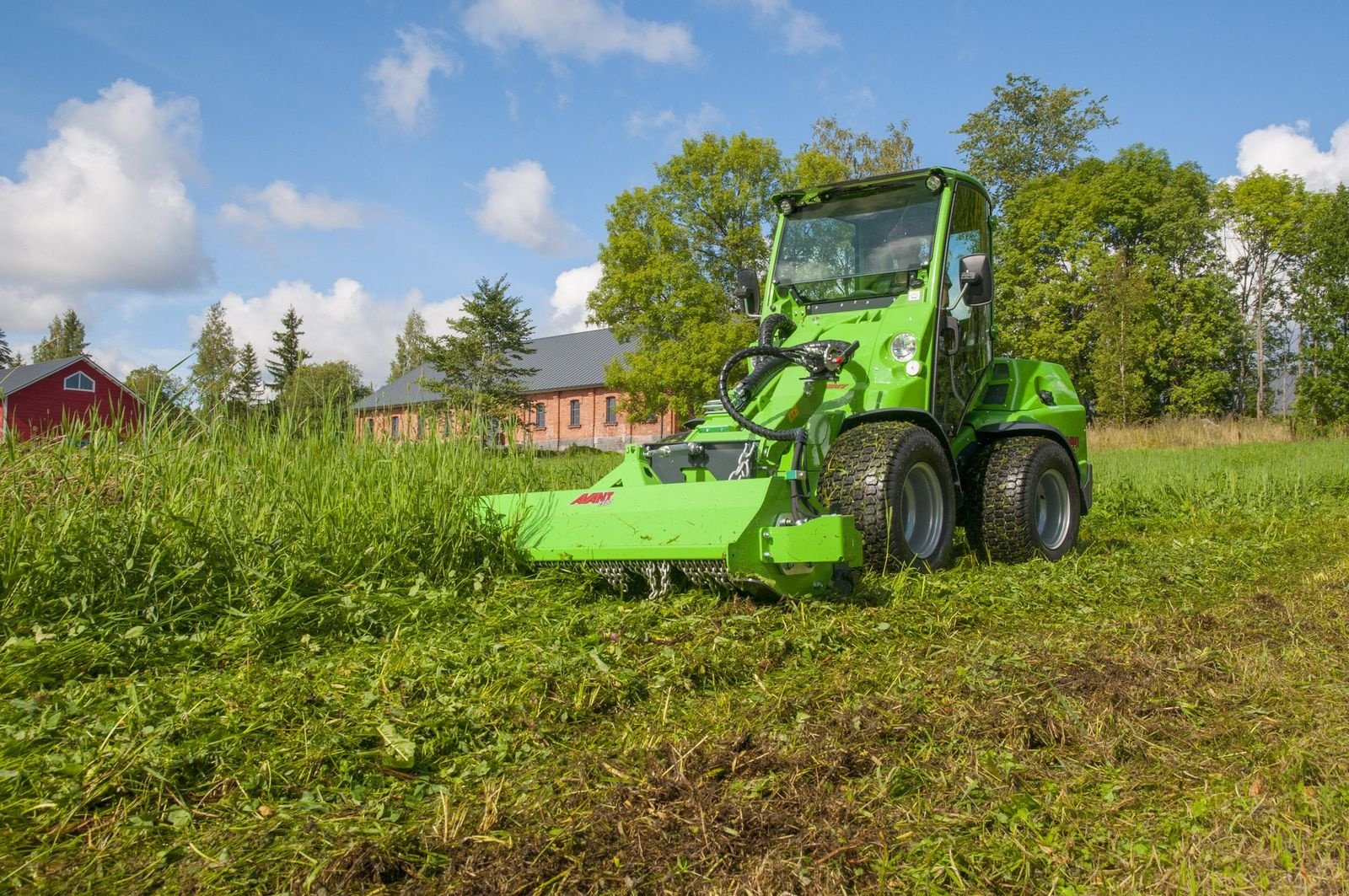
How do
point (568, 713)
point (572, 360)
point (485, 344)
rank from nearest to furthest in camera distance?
point (568, 713)
point (485, 344)
point (572, 360)

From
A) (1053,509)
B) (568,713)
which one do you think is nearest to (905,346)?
(1053,509)

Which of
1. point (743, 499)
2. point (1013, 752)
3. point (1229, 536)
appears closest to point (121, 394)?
point (743, 499)

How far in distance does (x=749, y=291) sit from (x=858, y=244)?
0.81 m

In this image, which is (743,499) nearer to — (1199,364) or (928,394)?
(928,394)

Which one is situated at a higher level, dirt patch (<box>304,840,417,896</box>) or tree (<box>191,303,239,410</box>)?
tree (<box>191,303,239,410</box>)

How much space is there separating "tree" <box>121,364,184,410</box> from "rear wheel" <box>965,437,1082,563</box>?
4.93 m

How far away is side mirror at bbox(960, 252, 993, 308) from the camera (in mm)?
5891

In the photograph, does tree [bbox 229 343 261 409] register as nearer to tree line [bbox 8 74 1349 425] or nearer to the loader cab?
the loader cab

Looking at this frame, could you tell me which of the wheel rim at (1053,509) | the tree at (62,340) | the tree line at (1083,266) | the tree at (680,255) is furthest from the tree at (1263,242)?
the tree at (62,340)

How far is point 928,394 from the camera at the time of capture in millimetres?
5891

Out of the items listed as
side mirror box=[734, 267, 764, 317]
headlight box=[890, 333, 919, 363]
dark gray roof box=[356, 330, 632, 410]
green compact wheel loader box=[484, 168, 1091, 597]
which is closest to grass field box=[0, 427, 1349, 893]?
green compact wheel loader box=[484, 168, 1091, 597]

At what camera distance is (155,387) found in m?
5.19

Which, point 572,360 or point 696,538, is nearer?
point 696,538

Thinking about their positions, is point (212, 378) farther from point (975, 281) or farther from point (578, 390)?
point (578, 390)
